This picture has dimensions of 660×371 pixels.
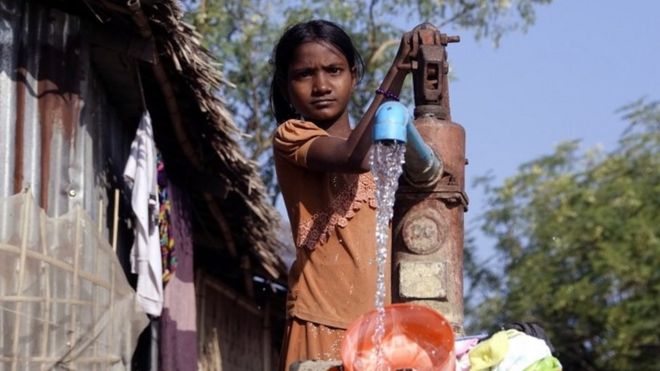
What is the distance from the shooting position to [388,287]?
11.4ft

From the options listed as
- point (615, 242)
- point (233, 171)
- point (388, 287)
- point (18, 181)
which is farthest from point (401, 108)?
point (615, 242)

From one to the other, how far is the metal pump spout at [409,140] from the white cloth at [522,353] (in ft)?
1.66

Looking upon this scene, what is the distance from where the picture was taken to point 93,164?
6879 mm

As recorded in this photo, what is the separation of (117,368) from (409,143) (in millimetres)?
3479

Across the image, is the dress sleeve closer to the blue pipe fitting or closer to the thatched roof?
Answer: the blue pipe fitting

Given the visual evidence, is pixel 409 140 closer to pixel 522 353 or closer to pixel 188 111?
pixel 522 353

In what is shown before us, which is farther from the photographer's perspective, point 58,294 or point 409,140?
point 58,294

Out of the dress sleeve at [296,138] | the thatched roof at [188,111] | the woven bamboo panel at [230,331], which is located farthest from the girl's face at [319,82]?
the woven bamboo panel at [230,331]

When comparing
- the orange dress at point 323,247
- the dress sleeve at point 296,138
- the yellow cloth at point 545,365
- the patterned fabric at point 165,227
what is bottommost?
the yellow cloth at point 545,365

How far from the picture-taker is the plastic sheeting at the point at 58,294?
552 centimetres

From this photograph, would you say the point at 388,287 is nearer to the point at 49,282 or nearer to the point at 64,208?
the point at 49,282

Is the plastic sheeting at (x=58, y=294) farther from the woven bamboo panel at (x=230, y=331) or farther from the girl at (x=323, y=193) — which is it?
the woven bamboo panel at (x=230, y=331)

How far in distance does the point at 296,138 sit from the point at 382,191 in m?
0.39

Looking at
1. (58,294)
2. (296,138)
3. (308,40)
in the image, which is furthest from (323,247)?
(58,294)
